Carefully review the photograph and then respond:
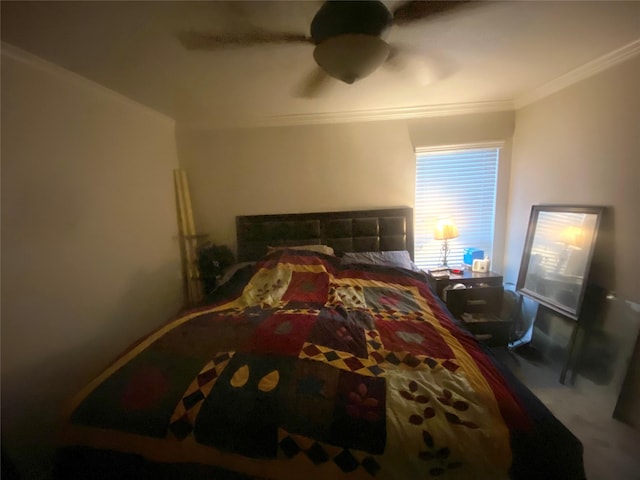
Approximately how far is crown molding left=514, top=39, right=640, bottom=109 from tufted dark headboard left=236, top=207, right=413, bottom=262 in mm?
1445

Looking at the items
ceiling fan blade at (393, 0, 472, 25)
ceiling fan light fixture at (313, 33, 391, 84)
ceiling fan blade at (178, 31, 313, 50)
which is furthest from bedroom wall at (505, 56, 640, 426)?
ceiling fan blade at (178, 31, 313, 50)

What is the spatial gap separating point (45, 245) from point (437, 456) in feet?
7.55

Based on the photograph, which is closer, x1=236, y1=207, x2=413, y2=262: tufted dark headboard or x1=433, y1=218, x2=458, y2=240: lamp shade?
x1=433, y1=218, x2=458, y2=240: lamp shade

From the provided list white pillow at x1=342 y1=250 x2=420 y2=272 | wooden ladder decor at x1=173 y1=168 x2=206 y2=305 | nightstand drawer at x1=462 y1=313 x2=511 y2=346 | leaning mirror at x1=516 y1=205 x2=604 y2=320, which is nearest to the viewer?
leaning mirror at x1=516 y1=205 x2=604 y2=320

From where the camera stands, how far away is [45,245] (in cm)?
166

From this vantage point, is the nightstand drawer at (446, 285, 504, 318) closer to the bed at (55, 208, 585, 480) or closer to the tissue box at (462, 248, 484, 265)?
the tissue box at (462, 248, 484, 265)

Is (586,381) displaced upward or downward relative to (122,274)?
downward

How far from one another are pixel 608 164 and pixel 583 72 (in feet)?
2.35

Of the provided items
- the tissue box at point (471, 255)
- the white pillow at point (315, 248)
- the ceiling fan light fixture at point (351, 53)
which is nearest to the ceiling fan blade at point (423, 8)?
the ceiling fan light fixture at point (351, 53)

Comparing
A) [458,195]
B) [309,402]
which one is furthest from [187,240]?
[458,195]

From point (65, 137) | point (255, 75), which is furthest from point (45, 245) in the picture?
point (255, 75)

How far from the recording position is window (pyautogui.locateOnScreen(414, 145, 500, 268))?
114 inches

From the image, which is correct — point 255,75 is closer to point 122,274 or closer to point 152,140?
point 152,140

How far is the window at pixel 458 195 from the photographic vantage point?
9.51 feet
